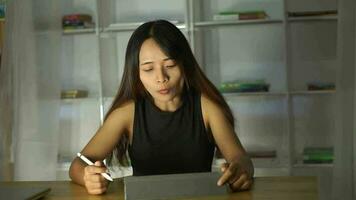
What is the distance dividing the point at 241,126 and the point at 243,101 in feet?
0.49

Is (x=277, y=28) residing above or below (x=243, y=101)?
above

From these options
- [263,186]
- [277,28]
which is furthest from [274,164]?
[263,186]

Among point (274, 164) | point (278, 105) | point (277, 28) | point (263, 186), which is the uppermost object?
point (277, 28)

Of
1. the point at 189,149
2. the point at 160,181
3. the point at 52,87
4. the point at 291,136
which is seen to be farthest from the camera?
the point at 291,136

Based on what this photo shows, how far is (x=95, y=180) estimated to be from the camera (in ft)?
3.45

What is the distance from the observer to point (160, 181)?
944 millimetres

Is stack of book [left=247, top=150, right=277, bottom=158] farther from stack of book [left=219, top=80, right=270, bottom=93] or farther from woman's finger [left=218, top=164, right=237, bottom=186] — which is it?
woman's finger [left=218, top=164, right=237, bottom=186]

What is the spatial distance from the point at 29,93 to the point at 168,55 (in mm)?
1485

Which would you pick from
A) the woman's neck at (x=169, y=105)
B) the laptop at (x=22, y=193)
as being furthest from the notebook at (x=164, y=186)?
the woman's neck at (x=169, y=105)

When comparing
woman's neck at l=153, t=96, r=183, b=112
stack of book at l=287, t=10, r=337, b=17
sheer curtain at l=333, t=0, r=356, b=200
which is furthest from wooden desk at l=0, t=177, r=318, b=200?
stack of book at l=287, t=10, r=337, b=17

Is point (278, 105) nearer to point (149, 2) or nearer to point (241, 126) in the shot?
point (241, 126)

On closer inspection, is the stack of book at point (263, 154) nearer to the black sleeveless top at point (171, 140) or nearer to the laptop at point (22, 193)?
the black sleeveless top at point (171, 140)

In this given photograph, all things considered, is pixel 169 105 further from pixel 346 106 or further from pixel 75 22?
pixel 75 22

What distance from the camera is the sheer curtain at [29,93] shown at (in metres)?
2.48
